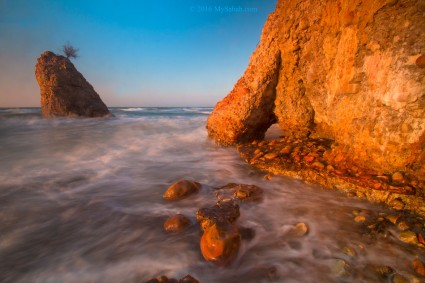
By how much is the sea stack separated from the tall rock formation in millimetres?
14357

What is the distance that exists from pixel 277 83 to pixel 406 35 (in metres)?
2.39

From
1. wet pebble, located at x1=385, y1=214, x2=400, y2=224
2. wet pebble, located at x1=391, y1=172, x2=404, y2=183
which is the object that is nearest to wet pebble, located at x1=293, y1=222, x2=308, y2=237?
wet pebble, located at x1=385, y1=214, x2=400, y2=224

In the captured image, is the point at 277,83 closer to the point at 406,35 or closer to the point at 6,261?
the point at 406,35

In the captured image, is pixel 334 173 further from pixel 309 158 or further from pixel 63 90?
pixel 63 90

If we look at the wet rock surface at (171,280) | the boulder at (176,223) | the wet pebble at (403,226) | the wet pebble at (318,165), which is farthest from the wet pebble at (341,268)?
the wet pebble at (318,165)

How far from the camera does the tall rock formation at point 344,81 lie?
7.05 feet

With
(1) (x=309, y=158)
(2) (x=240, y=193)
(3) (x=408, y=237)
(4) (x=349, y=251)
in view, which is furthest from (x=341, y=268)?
(1) (x=309, y=158)

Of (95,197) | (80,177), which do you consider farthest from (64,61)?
(95,197)

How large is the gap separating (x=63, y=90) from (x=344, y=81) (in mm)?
17515

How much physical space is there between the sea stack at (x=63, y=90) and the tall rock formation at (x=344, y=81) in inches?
565

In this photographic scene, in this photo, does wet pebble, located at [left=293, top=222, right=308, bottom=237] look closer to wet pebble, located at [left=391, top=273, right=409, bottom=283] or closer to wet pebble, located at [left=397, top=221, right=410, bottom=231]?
wet pebble, located at [left=391, top=273, right=409, bottom=283]

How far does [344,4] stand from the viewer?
2.86 metres

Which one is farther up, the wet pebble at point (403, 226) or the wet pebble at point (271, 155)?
the wet pebble at point (271, 155)

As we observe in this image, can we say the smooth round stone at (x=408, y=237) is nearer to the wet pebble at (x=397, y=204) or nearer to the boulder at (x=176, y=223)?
the wet pebble at (x=397, y=204)
